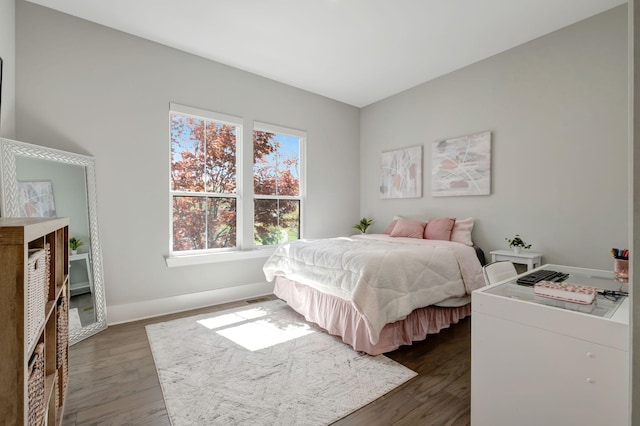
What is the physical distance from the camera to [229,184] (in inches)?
152

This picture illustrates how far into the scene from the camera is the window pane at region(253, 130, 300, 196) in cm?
413

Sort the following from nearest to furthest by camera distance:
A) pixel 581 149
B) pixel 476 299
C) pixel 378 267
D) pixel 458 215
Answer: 1. pixel 476 299
2. pixel 378 267
3. pixel 581 149
4. pixel 458 215

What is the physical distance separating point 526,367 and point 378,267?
1165mm

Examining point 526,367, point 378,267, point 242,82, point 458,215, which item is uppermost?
point 242,82

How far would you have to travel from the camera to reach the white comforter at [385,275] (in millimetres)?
2242

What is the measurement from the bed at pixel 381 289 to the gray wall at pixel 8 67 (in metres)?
2.66

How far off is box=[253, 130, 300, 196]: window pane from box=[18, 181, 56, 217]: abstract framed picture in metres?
2.13

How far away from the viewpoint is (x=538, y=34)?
3121 mm

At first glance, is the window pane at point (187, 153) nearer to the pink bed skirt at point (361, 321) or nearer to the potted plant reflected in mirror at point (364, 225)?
the pink bed skirt at point (361, 321)

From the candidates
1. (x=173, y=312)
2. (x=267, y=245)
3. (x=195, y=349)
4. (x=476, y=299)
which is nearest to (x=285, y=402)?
(x=195, y=349)

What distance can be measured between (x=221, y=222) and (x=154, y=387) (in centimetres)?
213

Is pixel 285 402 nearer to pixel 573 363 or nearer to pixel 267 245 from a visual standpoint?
pixel 573 363

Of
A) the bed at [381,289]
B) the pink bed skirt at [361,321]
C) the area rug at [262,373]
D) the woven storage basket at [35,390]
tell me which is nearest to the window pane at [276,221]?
the bed at [381,289]

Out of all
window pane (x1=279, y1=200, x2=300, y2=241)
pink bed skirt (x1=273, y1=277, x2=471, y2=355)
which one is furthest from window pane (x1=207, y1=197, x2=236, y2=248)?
pink bed skirt (x1=273, y1=277, x2=471, y2=355)
